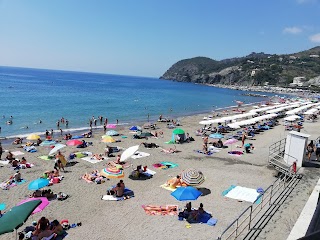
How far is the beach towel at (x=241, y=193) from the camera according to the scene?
13212 mm

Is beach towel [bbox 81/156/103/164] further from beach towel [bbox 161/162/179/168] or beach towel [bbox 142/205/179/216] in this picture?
beach towel [bbox 142/205/179/216]

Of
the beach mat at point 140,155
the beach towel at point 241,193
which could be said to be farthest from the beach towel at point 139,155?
the beach towel at point 241,193

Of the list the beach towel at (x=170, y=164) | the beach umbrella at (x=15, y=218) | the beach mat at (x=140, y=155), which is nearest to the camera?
the beach umbrella at (x=15, y=218)

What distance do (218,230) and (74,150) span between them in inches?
582

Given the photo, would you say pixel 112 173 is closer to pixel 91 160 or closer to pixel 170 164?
pixel 91 160

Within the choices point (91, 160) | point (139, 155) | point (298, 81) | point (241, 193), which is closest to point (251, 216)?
point (241, 193)

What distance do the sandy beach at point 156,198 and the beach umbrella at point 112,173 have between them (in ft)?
1.53

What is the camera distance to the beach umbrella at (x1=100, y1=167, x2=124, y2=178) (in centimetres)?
1631

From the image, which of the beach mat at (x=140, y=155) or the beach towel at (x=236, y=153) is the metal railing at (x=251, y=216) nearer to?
the beach towel at (x=236, y=153)

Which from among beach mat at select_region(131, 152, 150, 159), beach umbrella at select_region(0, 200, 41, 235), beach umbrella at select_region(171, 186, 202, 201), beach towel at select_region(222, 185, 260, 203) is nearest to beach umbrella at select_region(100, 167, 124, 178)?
beach mat at select_region(131, 152, 150, 159)

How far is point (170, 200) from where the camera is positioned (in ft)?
43.8

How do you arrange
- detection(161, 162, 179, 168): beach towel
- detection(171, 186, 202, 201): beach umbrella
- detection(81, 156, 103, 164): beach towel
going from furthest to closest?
detection(81, 156, 103, 164): beach towel
detection(161, 162, 179, 168): beach towel
detection(171, 186, 202, 201): beach umbrella

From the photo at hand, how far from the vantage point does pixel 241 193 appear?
1369 centimetres

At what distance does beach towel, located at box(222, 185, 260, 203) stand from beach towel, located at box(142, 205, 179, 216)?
9.07ft
